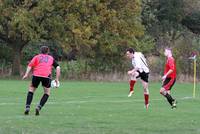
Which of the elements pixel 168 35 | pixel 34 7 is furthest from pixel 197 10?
pixel 34 7

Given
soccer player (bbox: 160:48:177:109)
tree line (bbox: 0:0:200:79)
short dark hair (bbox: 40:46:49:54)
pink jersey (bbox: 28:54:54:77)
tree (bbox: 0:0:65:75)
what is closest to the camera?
short dark hair (bbox: 40:46:49:54)

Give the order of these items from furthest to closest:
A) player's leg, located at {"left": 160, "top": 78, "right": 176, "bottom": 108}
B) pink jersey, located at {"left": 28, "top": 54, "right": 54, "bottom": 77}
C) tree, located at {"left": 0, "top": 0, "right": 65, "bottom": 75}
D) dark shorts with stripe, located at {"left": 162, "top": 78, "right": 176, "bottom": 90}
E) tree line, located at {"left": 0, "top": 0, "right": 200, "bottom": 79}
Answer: tree line, located at {"left": 0, "top": 0, "right": 200, "bottom": 79} → tree, located at {"left": 0, "top": 0, "right": 65, "bottom": 75} → dark shorts with stripe, located at {"left": 162, "top": 78, "right": 176, "bottom": 90} → player's leg, located at {"left": 160, "top": 78, "right": 176, "bottom": 108} → pink jersey, located at {"left": 28, "top": 54, "right": 54, "bottom": 77}

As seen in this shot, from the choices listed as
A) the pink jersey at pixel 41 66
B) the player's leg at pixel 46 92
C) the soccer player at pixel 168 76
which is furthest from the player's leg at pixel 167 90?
the pink jersey at pixel 41 66

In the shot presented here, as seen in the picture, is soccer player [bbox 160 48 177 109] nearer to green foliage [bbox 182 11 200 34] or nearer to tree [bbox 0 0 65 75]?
tree [bbox 0 0 65 75]

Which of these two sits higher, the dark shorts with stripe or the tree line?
the tree line

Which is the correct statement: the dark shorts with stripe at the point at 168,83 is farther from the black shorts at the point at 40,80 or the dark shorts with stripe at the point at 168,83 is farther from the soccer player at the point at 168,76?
the black shorts at the point at 40,80

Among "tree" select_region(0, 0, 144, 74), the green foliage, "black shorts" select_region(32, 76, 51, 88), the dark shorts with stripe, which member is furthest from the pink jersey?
the green foliage

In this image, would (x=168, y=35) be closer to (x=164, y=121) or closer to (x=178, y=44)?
(x=178, y=44)

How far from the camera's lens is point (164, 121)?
51.4ft

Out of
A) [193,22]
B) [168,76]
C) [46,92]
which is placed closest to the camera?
[46,92]

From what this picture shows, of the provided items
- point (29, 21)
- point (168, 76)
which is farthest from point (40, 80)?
point (29, 21)

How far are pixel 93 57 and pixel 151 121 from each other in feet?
117

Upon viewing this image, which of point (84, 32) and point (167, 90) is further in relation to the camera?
point (84, 32)

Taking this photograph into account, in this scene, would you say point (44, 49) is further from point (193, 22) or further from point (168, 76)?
point (193, 22)
